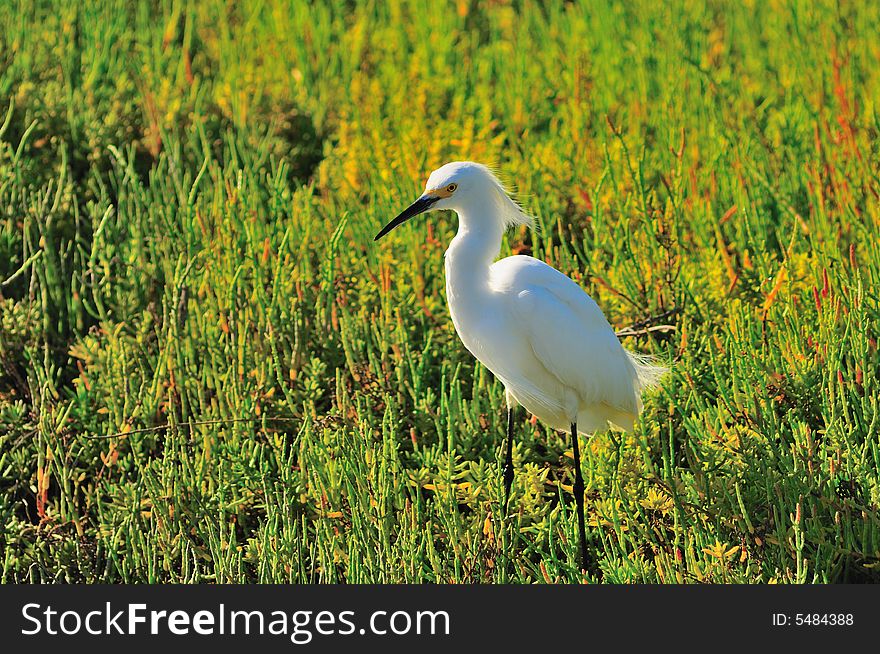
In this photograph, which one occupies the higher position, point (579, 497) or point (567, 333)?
point (567, 333)

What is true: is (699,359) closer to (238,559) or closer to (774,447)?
(774,447)

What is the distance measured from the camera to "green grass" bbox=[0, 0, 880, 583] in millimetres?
2742

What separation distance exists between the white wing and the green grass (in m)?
0.17

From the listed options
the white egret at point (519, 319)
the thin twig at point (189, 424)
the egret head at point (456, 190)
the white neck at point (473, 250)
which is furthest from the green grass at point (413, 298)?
the egret head at point (456, 190)

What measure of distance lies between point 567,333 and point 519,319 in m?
0.13

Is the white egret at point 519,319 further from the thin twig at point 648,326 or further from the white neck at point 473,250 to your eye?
the thin twig at point 648,326

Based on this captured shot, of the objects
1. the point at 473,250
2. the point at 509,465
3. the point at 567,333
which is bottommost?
the point at 509,465

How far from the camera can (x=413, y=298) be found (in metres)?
3.54

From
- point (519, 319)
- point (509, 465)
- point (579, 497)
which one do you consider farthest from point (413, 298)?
point (579, 497)

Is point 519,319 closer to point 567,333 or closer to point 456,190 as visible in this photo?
point 567,333

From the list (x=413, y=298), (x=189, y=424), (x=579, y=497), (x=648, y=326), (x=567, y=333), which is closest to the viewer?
(x=579, y=497)

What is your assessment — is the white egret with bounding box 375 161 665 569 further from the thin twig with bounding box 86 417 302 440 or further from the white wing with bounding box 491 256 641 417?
the thin twig with bounding box 86 417 302 440

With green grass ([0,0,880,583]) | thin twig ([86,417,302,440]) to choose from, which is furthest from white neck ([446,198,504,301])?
thin twig ([86,417,302,440])

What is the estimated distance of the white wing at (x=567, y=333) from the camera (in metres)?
2.87
